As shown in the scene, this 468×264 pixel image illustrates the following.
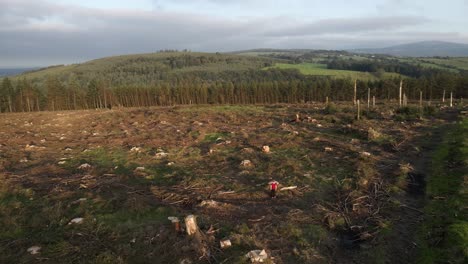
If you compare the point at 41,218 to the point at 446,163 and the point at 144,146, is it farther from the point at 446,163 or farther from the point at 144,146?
the point at 446,163

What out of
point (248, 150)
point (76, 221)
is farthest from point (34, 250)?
point (248, 150)

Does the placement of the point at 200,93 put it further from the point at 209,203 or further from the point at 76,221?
the point at 76,221

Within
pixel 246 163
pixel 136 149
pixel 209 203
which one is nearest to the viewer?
pixel 209 203

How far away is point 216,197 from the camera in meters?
10.5

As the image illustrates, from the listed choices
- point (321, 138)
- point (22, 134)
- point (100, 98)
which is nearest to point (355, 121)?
point (321, 138)

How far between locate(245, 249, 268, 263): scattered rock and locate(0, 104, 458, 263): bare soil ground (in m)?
0.18

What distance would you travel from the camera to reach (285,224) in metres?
8.52

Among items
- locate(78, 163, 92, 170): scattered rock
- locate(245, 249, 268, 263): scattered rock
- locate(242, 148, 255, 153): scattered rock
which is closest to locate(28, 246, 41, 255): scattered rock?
locate(245, 249, 268, 263): scattered rock

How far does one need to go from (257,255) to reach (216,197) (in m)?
3.73

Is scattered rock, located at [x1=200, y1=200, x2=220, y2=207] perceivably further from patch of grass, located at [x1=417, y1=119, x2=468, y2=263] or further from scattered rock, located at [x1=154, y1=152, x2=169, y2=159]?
scattered rock, located at [x1=154, y1=152, x2=169, y2=159]

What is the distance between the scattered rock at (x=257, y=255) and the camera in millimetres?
6867

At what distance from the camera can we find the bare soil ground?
7551 mm

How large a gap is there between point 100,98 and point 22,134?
61.3 m

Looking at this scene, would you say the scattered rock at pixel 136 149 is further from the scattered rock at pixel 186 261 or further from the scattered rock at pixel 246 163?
the scattered rock at pixel 186 261
